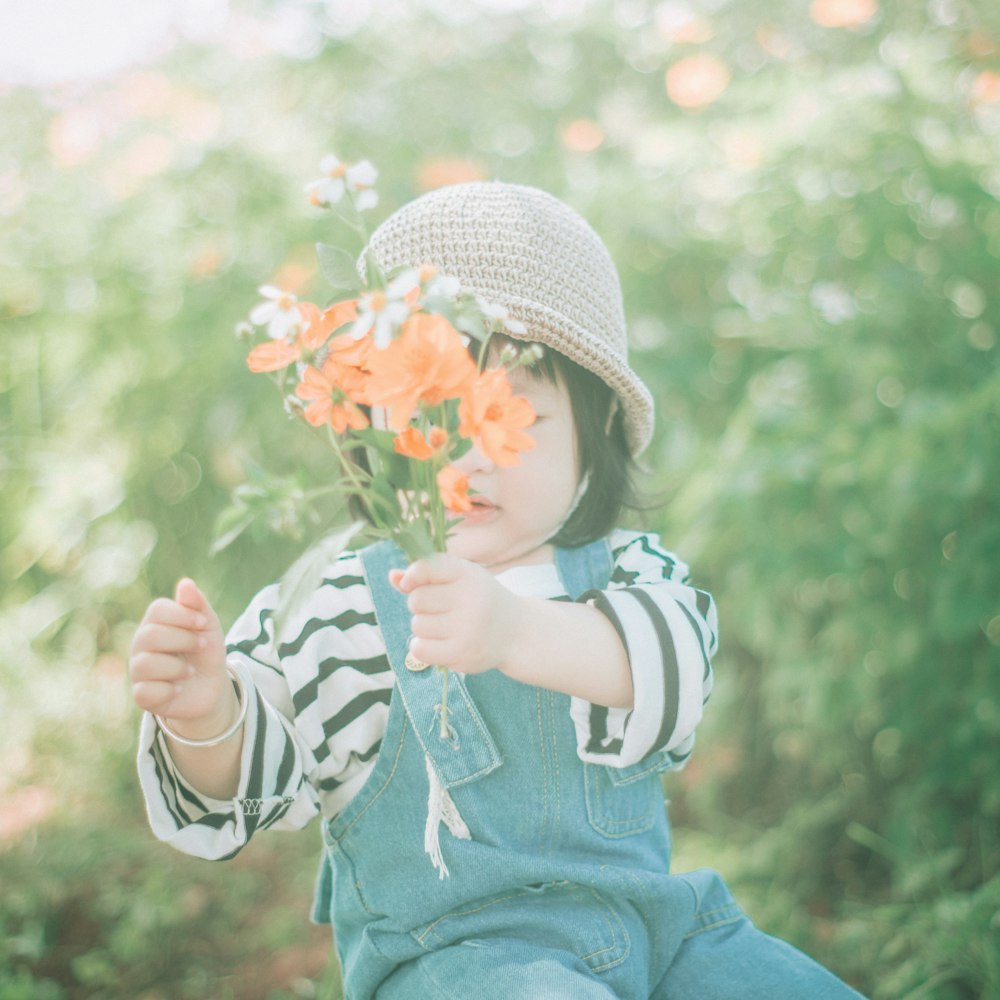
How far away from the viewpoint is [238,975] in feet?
6.86

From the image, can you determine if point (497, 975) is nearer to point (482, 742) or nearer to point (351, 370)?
point (482, 742)

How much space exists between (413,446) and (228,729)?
0.46m

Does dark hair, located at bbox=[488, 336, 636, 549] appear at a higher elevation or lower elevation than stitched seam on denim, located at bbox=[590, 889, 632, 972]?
higher

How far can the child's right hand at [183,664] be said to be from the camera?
1028 mm

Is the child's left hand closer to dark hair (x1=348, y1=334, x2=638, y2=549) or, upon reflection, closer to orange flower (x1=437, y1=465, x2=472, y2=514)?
orange flower (x1=437, y1=465, x2=472, y2=514)

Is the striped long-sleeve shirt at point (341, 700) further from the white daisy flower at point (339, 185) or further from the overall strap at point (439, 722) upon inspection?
the white daisy flower at point (339, 185)

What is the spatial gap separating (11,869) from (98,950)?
34 cm

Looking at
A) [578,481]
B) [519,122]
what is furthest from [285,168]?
[578,481]

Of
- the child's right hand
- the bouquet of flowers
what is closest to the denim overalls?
the child's right hand

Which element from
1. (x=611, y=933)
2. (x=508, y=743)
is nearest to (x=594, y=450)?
(x=508, y=743)

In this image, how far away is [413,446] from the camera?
35.2 inches

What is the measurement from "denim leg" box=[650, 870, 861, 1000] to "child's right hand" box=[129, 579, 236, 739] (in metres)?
0.70

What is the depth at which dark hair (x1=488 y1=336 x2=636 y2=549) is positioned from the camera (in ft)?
4.54

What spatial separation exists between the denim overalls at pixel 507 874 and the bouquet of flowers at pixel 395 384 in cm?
38
